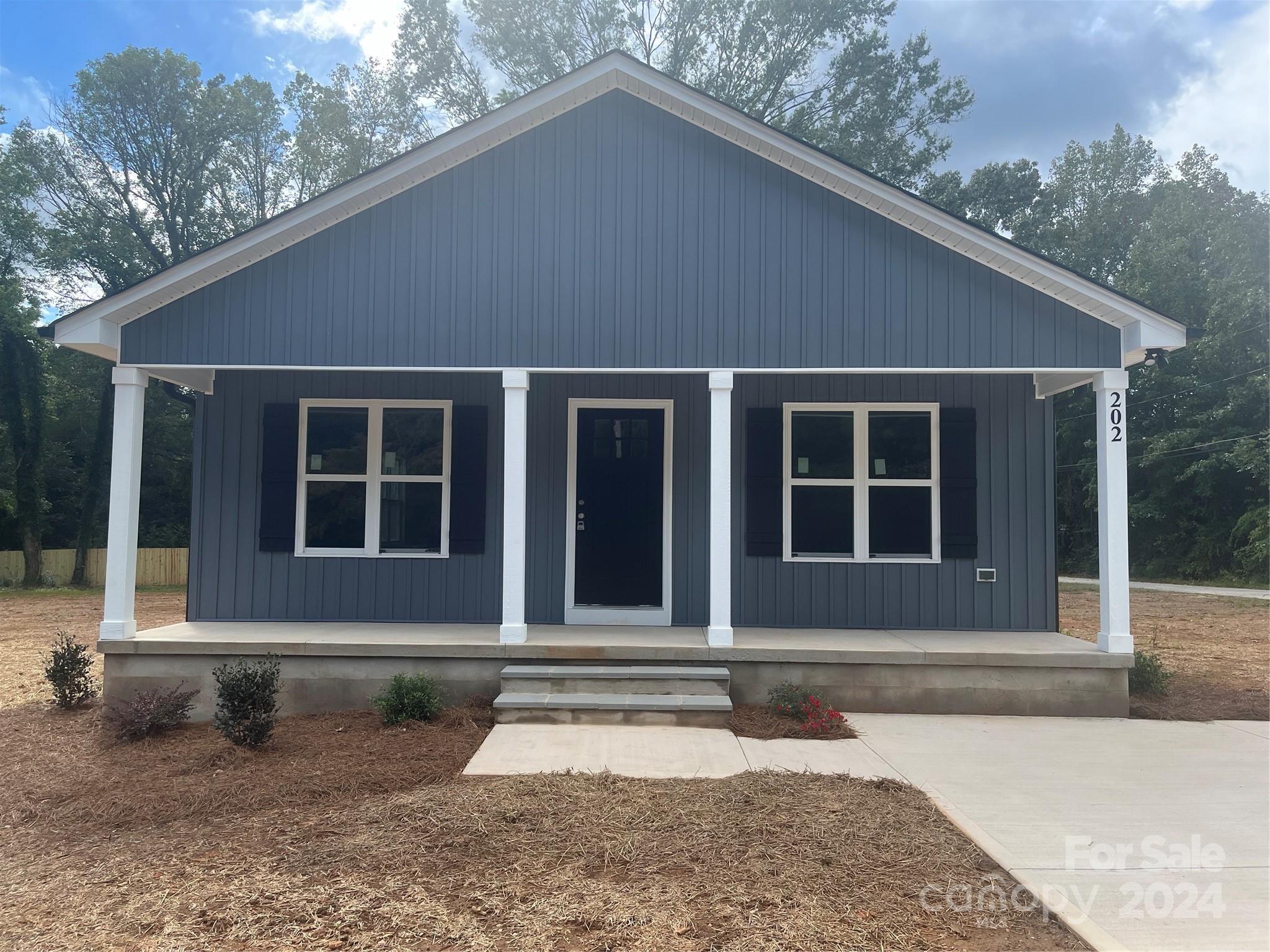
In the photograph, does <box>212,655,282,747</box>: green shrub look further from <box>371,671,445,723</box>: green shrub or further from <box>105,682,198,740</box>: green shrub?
<box>371,671,445,723</box>: green shrub

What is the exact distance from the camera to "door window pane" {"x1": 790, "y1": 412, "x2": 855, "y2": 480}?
7.95m

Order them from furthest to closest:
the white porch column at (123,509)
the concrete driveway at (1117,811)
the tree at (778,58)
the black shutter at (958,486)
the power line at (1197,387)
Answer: the power line at (1197,387), the tree at (778,58), the black shutter at (958,486), the white porch column at (123,509), the concrete driveway at (1117,811)

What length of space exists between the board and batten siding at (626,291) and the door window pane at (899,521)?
5.28ft

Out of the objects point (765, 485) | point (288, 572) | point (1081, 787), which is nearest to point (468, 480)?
point (288, 572)

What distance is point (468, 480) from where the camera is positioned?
7801 mm

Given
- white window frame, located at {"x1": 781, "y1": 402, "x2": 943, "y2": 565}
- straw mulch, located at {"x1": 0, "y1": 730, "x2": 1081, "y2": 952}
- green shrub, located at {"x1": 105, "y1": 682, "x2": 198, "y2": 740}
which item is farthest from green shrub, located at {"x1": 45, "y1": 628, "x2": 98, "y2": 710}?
white window frame, located at {"x1": 781, "y1": 402, "x2": 943, "y2": 565}

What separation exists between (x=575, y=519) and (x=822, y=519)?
233 centimetres

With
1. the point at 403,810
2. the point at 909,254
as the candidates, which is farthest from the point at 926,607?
the point at 403,810

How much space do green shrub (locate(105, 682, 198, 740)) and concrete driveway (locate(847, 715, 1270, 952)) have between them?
4787 mm

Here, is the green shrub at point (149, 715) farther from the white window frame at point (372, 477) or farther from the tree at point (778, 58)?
the tree at point (778, 58)

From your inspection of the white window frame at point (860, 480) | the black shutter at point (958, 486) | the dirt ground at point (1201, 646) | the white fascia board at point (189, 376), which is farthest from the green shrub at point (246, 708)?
the dirt ground at point (1201, 646)

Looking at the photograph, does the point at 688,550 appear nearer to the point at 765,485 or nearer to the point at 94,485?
the point at 765,485

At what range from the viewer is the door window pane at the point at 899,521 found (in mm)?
7883

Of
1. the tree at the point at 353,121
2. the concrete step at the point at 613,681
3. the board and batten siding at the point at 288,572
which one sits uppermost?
the tree at the point at 353,121
